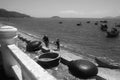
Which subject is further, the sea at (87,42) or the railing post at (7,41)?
the sea at (87,42)

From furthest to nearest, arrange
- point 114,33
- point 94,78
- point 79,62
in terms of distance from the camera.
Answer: point 114,33
point 79,62
point 94,78

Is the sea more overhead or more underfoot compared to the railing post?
more underfoot

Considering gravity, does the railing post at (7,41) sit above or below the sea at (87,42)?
above

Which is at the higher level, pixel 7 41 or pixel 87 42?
pixel 7 41

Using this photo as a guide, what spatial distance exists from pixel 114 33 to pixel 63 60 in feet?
122

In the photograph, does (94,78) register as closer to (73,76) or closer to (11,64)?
(73,76)

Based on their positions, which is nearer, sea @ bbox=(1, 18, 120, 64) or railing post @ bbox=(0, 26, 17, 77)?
railing post @ bbox=(0, 26, 17, 77)

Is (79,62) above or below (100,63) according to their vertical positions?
above

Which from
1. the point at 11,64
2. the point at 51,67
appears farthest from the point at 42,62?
the point at 11,64

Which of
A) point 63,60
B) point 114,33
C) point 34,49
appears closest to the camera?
point 63,60

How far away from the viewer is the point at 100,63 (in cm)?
872

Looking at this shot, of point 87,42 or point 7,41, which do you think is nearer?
point 7,41

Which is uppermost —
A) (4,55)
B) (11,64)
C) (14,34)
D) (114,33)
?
(14,34)

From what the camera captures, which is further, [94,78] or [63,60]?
[63,60]
